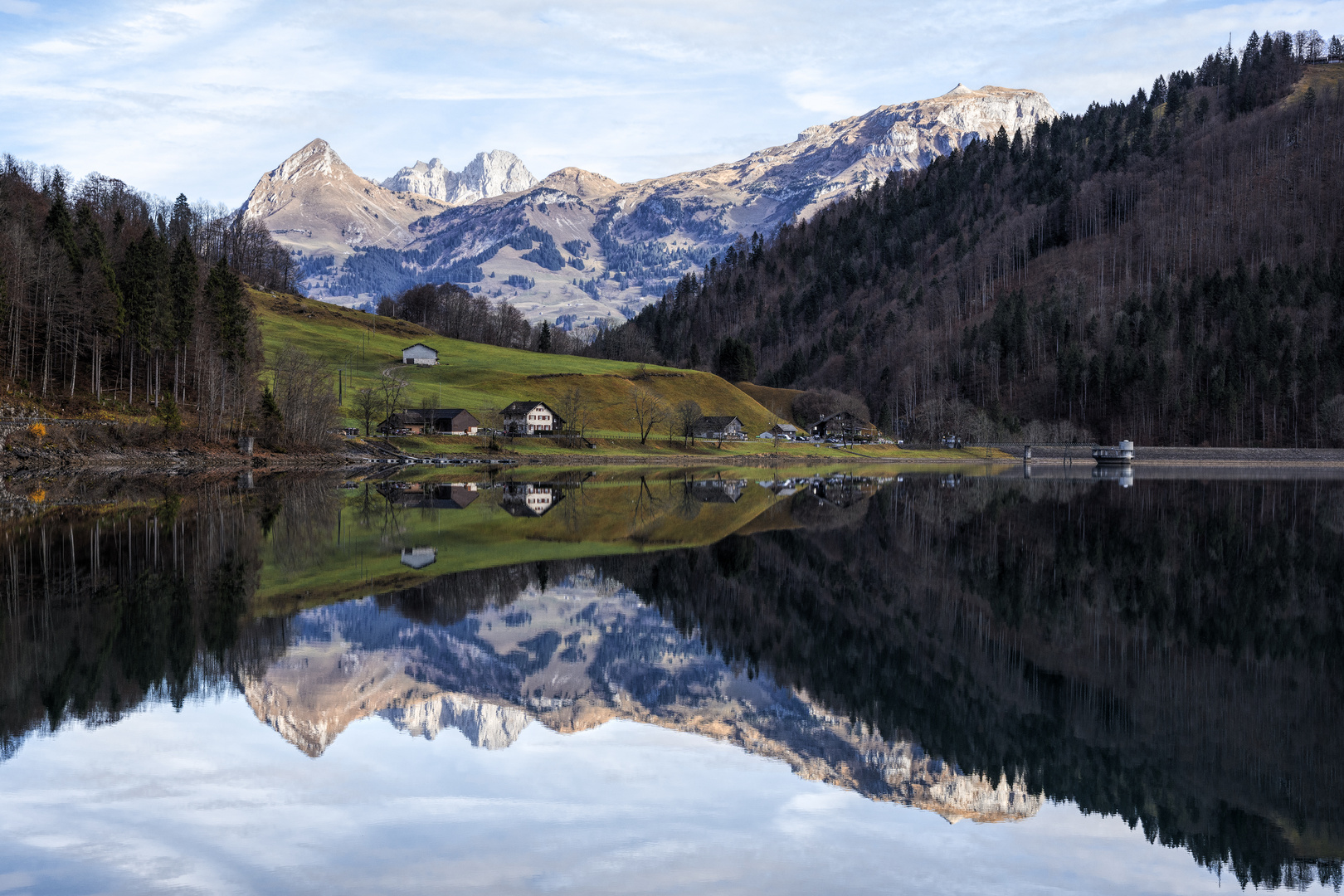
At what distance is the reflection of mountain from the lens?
1398 centimetres

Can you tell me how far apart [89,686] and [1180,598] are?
24.9 meters

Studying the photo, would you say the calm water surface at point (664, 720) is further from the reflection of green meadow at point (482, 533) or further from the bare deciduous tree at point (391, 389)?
the bare deciduous tree at point (391, 389)

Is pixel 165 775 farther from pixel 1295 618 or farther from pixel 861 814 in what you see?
pixel 1295 618

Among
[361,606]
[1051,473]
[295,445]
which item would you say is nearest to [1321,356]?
[1051,473]

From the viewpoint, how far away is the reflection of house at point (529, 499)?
2105 inches

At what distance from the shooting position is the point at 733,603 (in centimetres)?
2595

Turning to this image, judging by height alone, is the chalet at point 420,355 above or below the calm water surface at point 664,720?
above

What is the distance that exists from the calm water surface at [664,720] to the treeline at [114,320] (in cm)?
5824

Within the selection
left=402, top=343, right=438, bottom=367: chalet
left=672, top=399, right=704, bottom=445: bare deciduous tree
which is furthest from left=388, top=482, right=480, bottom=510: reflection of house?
left=402, top=343, right=438, bottom=367: chalet

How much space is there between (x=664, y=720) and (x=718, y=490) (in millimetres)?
57335

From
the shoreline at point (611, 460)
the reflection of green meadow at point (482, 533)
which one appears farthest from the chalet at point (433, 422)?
the reflection of green meadow at point (482, 533)

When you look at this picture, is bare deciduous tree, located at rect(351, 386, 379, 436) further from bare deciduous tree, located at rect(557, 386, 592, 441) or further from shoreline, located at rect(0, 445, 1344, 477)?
bare deciduous tree, located at rect(557, 386, 592, 441)

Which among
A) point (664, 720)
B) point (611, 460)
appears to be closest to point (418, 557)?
point (664, 720)

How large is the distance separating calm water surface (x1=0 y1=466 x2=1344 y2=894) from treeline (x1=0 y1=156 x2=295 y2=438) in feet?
191
